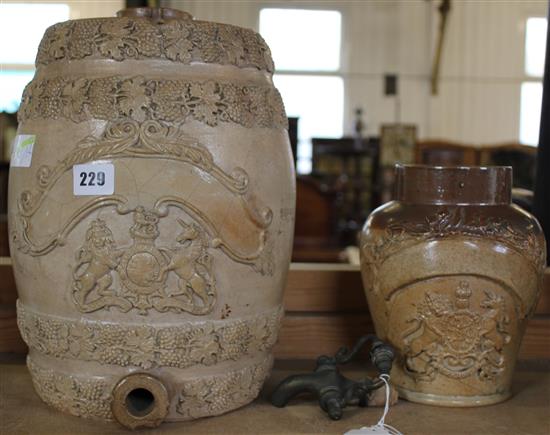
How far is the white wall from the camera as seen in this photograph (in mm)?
8156

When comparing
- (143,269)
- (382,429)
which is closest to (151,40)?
(143,269)

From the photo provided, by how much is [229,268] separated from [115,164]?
207 mm

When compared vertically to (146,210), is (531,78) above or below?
above

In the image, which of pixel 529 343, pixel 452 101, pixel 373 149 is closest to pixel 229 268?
pixel 529 343

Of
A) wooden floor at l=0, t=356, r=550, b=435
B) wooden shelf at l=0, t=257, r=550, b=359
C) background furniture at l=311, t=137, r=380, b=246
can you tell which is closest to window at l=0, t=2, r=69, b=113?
background furniture at l=311, t=137, r=380, b=246

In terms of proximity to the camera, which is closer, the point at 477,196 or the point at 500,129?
the point at 477,196

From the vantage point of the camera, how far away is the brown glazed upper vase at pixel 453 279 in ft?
3.63

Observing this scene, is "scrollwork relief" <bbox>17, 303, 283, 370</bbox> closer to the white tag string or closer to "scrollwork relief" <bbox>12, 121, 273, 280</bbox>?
"scrollwork relief" <bbox>12, 121, 273, 280</bbox>

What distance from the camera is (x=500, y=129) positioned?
8.39 m

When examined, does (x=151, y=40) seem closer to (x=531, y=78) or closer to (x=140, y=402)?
(x=140, y=402)

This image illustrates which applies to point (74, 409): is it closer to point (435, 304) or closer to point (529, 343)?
point (435, 304)

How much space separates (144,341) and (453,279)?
1.49 ft

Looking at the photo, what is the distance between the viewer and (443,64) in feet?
27.6

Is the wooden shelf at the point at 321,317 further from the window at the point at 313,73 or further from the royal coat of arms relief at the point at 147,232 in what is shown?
the window at the point at 313,73
